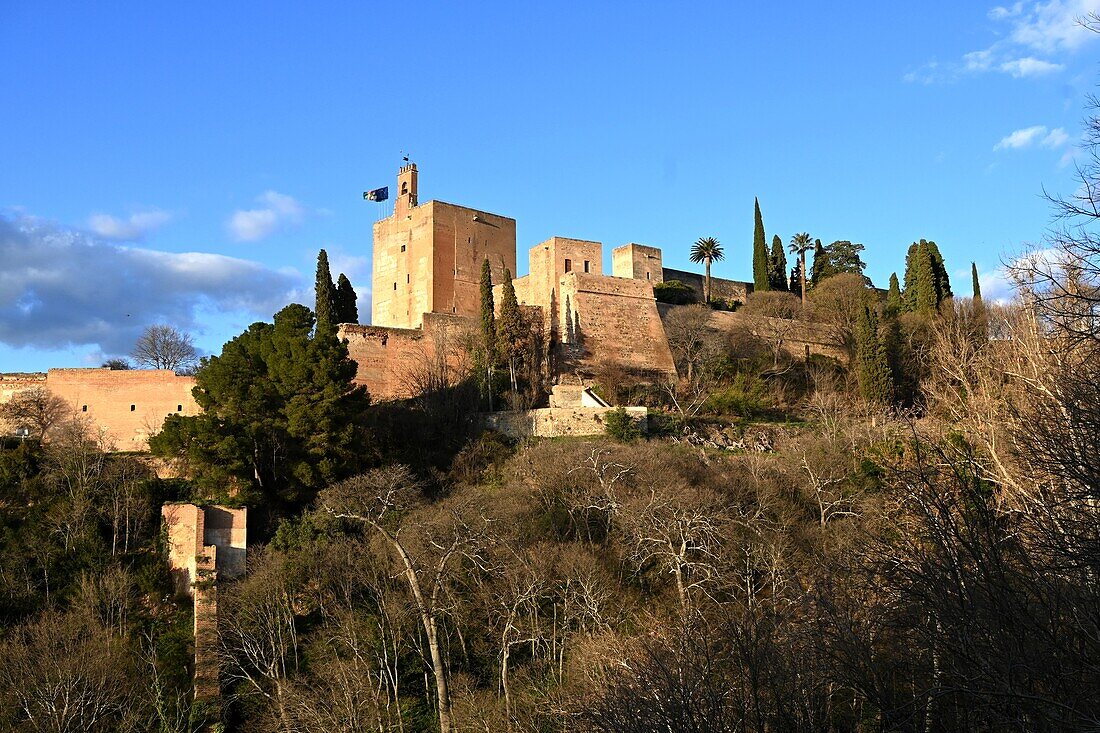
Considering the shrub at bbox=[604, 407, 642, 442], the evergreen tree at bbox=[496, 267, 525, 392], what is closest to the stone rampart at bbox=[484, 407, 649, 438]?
the shrub at bbox=[604, 407, 642, 442]

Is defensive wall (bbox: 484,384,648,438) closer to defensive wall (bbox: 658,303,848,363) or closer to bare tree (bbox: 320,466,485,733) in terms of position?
bare tree (bbox: 320,466,485,733)

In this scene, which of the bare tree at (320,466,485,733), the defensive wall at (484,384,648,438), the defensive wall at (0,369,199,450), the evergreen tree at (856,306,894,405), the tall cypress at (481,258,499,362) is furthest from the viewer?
the evergreen tree at (856,306,894,405)

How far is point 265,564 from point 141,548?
3231mm

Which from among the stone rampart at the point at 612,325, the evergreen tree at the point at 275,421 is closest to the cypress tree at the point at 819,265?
the stone rampart at the point at 612,325

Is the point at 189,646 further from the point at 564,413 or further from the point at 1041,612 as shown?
the point at 1041,612

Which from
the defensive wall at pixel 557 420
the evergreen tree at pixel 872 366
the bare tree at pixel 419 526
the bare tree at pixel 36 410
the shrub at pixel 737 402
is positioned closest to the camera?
the bare tree at pixel 419 526

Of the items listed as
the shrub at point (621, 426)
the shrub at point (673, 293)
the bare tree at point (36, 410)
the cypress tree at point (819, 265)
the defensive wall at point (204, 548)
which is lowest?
the defensive wall at point (204, 548)

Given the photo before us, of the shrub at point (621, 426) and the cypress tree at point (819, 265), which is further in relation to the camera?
the cypress tree at point (819, 265)

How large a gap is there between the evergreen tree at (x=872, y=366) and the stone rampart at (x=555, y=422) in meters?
8.33

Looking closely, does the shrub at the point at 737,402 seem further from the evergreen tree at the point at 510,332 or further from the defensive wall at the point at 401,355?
the defensive wall at the point at 401,355

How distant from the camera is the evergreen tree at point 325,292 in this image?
122ft

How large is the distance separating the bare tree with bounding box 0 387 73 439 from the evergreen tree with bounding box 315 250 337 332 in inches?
337

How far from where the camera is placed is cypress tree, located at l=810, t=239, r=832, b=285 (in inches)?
1971

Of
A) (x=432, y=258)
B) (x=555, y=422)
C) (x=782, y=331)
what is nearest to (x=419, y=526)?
(x=555, y=422)
